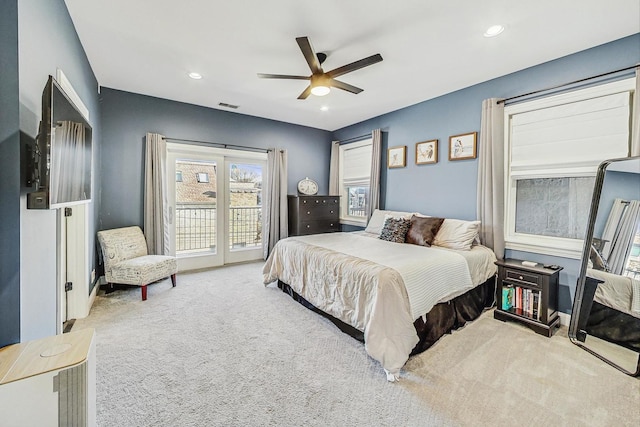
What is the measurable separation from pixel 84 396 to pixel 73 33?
2.89m

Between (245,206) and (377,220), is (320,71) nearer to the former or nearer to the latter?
(377,220)

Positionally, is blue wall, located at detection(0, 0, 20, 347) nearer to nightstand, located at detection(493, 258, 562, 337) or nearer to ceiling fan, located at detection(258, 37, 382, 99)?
ceiling fan, located at detection(258, 37, 382, 99)

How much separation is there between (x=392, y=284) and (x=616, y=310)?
1945 millimetres

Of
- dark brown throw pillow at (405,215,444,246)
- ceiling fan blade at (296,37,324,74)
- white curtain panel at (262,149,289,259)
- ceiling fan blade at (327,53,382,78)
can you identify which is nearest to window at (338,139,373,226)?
white curtain panel at (262,149,289,259)

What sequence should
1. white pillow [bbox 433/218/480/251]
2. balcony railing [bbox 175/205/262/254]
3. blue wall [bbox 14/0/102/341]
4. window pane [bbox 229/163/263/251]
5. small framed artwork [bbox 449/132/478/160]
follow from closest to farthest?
blue wall [bbox 14/0/102/341] → white pillow [bbox 433/218/480/251] → small framed artwork [bbox 449/132/478/160] → balcony railing [bbox 175/205/262/254] → window pane [bbox 229/163/263/251]

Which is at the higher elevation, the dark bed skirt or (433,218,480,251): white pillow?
(433,218,480,251): white pillow

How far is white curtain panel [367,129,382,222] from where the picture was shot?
476 cm

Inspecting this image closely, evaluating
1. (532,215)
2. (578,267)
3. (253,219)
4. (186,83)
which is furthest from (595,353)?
(186,83)

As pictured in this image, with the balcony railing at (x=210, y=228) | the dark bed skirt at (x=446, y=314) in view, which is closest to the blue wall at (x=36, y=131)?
the dark bed skirt at (x=446, y=314)

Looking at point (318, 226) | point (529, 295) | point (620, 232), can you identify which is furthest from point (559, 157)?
point (318, 226)

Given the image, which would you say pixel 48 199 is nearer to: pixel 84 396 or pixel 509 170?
pixel 84 396

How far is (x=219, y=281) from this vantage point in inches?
157

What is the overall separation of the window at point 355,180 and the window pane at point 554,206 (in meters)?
Result: 2.42

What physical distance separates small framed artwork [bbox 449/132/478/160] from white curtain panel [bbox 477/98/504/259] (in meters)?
0.18
